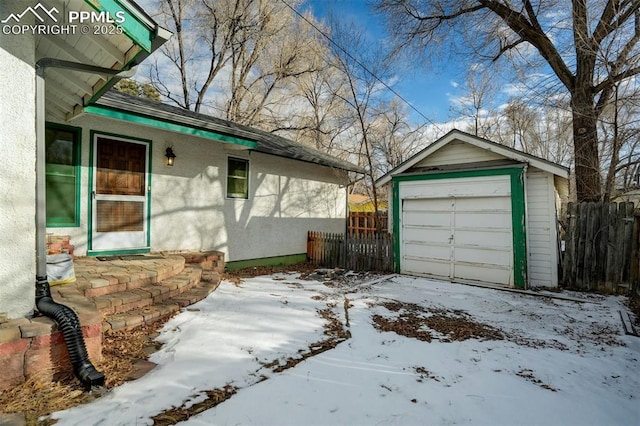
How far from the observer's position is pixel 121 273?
4.22m

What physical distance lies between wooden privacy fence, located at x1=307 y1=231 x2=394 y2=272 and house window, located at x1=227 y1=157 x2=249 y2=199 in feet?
8.95

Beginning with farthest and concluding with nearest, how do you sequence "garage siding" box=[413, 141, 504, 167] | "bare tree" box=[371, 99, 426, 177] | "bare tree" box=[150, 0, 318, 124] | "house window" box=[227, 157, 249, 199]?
"bare tree" box=[150, 0, 318, 124]
"bare tree" box=[371, 99, 426, 177]
"house window" box=[227, 157, 249, 199]
"garage siding" box=[413, 141, 504, 167]

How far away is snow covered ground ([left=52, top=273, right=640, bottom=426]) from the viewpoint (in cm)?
224

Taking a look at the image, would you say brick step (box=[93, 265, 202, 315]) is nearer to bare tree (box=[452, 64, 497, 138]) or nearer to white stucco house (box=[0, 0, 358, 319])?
white stucco house (box=[0, 0, 358, 319])

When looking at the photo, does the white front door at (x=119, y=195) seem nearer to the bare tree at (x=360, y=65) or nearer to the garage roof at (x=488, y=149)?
the garage roof at (x=488, y=149)

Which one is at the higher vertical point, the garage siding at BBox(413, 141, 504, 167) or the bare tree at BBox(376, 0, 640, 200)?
the bare tree at BBox(376, 0, 640, 200)

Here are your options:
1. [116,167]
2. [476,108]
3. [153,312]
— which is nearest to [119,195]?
[116,167]

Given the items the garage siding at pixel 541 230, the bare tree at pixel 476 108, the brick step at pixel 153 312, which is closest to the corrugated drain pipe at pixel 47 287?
the brick step at pixel 153 312

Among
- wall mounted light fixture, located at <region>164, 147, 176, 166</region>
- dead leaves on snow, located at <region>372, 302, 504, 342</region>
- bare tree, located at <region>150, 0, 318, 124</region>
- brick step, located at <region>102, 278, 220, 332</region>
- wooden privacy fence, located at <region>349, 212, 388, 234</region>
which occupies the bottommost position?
dead leaves on snow, located at <region>372, 302, 504, 342</region>

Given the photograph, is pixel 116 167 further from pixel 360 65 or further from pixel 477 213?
pixel 360 65

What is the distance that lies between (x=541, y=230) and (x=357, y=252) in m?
4.11

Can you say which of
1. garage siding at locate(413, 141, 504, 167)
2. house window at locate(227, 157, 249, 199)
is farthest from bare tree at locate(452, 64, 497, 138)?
house window at locate(227, 157, 249, 199)

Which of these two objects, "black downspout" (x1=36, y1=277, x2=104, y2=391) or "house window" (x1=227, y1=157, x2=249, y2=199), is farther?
"house window" (x1=227, y1=157, x2=249, y2=199)

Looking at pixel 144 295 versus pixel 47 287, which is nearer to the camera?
pixel 47 287
